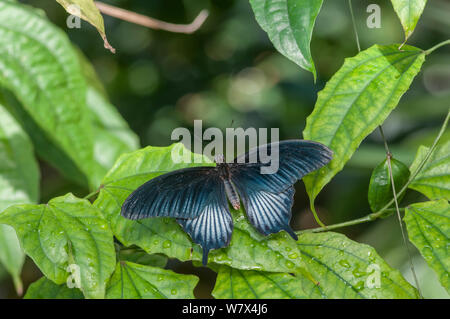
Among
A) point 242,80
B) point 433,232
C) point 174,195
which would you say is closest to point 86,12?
point 174,195

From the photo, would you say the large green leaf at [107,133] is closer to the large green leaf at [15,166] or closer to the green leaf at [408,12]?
the large green leaf at [15,166]

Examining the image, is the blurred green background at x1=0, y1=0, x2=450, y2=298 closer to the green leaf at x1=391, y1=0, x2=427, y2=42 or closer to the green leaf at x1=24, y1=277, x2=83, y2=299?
the green leaf at x1=24, y1=277, x2=83, y2=299

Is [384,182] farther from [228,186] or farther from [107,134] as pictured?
[107,134]

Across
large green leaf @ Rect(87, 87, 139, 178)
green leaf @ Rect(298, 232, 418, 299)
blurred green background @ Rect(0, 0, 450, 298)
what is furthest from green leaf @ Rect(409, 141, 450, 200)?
blurred green background @ Rect(0, 0, 450, 298)

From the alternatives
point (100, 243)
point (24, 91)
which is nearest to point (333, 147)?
point (100, 243)

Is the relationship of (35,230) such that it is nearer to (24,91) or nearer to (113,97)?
(24,91)
